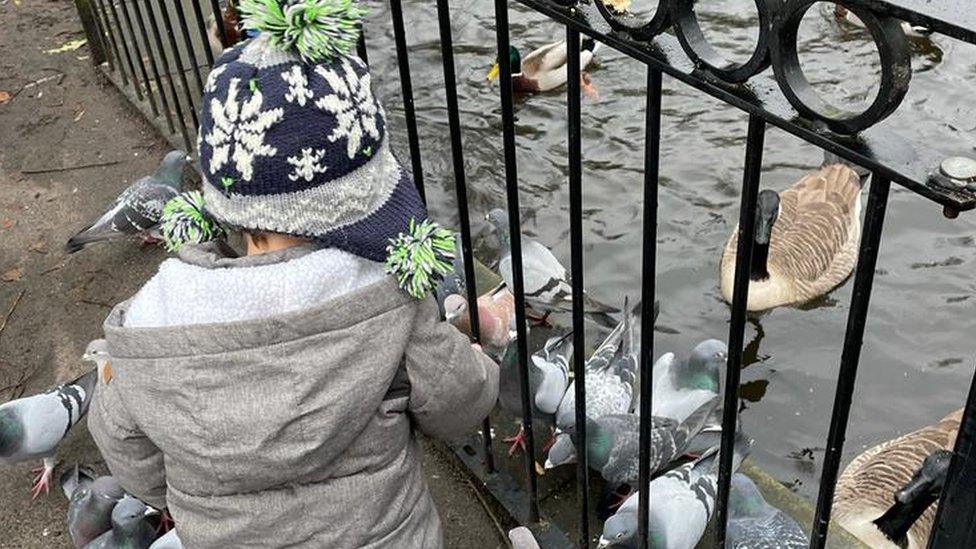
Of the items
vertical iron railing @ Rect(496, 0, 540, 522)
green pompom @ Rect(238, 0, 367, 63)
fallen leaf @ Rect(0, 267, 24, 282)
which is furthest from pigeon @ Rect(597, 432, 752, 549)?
fallen leaf @ Rect(0, 267, 24, 282)

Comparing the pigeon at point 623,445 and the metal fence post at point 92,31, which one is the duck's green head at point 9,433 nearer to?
the pigeon at point 623,445

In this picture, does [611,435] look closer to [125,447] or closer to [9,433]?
[125,447]

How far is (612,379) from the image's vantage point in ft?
11.0

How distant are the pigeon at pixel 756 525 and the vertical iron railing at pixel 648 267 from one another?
42cm

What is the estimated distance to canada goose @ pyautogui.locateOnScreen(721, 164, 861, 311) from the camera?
516 cm

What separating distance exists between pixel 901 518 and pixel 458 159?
230 centimetres

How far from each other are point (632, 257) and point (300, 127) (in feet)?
13.0

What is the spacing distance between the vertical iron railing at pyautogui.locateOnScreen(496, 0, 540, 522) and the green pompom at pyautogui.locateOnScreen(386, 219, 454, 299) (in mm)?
376

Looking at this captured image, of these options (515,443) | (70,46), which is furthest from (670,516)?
(70,46)

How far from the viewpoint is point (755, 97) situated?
1.36 m

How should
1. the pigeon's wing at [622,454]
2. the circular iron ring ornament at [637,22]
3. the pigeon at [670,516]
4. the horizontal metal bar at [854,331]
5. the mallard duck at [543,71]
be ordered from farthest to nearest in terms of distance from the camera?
the mallard duck at [543,71]
the pigeon's wing at [622,454]
the pigeon at [670,516]
the circular iron ring ornament at [637,22]
the horizontal metal bar at [854,331]

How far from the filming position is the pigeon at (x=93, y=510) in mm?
2713

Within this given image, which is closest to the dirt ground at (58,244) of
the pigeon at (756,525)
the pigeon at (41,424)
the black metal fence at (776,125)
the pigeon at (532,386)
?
the pigeon at (41,424)

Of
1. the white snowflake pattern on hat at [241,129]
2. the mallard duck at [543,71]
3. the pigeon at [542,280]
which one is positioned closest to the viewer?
the white snowflake pattern on hat at [241,129]
